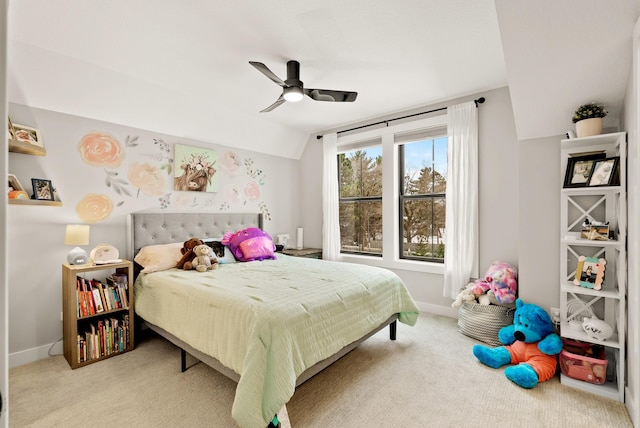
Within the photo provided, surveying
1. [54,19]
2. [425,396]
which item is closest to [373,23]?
[54,19]

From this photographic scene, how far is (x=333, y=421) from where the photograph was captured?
176 cm

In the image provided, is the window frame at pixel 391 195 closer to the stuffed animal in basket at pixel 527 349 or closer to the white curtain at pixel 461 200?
the white curtain at pixel 461 200

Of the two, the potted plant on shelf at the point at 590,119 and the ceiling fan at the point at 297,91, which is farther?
the ceiling fan at the point at 297,91

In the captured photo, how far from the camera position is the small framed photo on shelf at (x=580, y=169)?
85.4 inches

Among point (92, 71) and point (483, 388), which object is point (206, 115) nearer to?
point (92, 71)

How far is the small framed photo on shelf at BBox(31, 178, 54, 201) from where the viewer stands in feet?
7.96

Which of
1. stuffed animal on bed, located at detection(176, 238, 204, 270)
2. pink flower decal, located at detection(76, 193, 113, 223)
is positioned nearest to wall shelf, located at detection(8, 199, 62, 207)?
pink flower decal, located at detection(76, 193, 113, 223)

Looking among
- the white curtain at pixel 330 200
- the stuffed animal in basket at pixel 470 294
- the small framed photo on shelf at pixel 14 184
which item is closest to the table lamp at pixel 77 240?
the small framed photo on shelf at pixel 14 184

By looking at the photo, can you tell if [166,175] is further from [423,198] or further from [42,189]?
[423,198]

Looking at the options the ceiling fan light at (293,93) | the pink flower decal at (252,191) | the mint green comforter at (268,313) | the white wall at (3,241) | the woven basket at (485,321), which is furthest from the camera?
the pink flower decal at (252,191)

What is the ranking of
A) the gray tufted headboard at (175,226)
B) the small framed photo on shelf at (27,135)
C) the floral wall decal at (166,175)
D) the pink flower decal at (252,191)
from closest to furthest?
1. the small framed photo on shelf at (27,135)
2. the floral wall decal at (166,175)
3. the gray tufted headboard at (175,226)
4. the pink flower decal at (252,191)

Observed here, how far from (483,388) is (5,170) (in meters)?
2.69

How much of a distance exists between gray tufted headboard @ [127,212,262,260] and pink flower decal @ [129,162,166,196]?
0.27 meters

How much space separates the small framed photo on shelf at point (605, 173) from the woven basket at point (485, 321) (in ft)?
4.49
